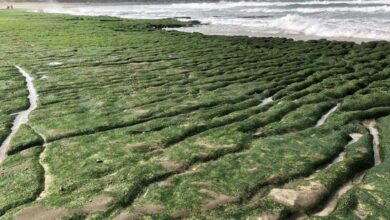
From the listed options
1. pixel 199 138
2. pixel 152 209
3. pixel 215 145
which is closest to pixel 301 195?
pixel 152 209

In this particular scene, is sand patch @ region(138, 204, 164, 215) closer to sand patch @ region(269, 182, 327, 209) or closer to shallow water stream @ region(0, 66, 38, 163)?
sand patch @ region(269, 182, 327, 209)

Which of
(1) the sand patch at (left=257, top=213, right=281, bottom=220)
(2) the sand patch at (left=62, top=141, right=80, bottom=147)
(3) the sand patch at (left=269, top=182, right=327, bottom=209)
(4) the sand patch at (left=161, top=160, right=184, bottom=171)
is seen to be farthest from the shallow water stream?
(3) the sand patch at (left=269, top=182, right=327, bottom=209)

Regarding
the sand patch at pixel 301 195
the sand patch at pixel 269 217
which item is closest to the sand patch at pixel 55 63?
the sand patch at pixel 301 195

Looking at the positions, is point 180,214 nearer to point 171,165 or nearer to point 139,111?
point 171,165

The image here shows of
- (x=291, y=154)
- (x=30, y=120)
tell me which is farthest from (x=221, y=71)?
(x=291, y=154)

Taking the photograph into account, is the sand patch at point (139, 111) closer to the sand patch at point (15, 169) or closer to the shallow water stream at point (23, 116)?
the shallow water stream at point (23, 116)

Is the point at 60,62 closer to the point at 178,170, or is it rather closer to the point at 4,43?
the point at 4,43
